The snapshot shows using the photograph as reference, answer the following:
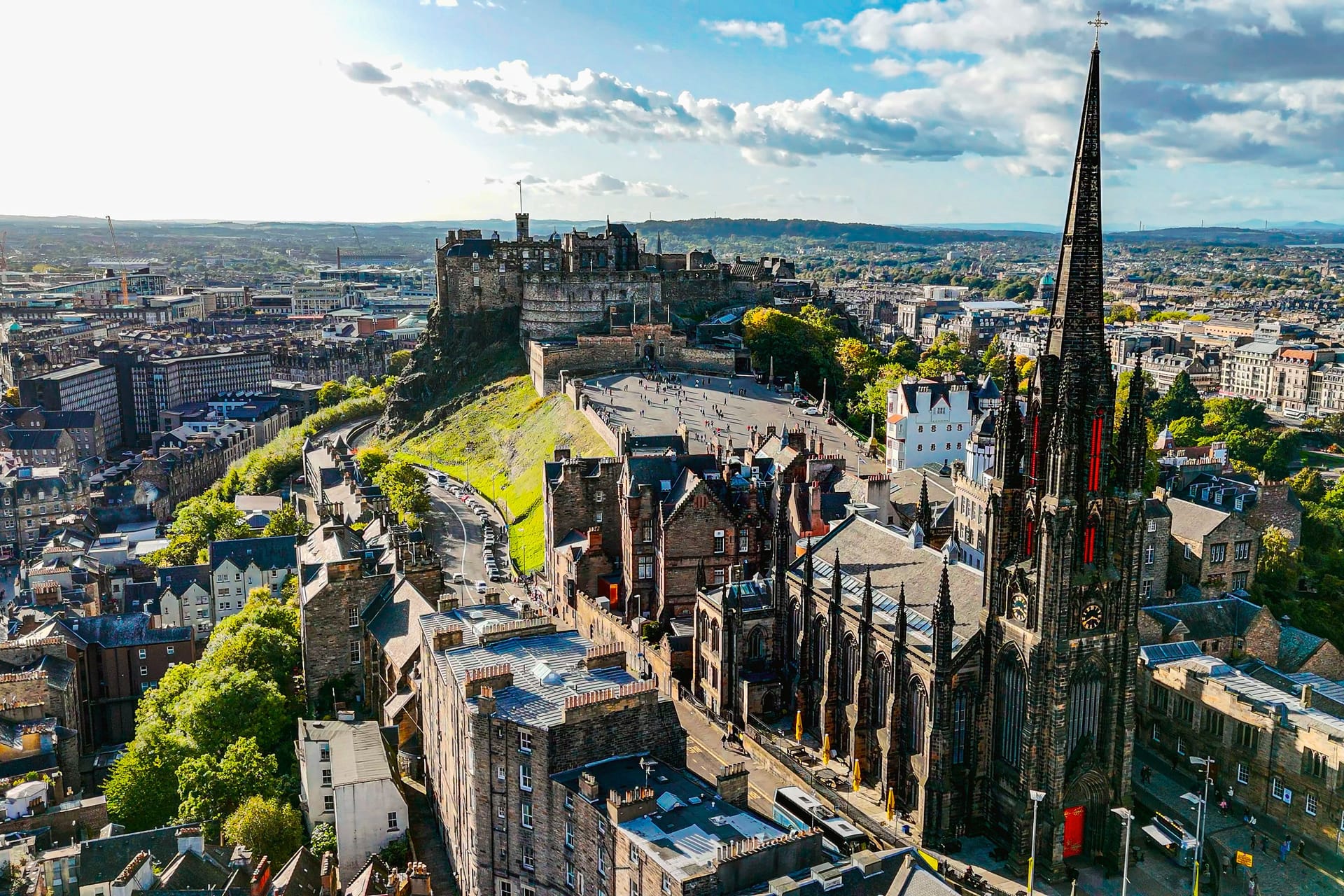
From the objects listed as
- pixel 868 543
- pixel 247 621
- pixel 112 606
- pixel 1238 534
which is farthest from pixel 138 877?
pixel 1238 534

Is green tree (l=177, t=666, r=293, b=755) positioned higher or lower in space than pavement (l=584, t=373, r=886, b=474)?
lower

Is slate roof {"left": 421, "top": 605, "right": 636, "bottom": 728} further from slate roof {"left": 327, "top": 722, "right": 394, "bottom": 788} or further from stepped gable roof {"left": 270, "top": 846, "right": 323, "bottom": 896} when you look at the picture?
stepped gable roof {"left": 270, "top": 846, "right": 323, "bottom": 896}

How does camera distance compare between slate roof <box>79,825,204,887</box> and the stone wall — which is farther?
the stone wall

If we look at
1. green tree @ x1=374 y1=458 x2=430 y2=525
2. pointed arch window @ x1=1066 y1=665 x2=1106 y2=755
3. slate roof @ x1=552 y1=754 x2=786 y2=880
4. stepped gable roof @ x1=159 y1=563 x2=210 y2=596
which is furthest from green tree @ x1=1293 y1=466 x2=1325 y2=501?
stepped gable roof @ x1=159 y1=563 x2=210 y2=596

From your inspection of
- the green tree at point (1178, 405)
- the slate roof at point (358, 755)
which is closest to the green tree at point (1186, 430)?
the green tree at point (1178, 405)

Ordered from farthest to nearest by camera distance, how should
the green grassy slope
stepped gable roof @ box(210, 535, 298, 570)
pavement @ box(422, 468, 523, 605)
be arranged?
the green grassy slope, stepped gable roof @ box(210, 535, 298, 570), pavement @ box(422, 468, 523, 605)

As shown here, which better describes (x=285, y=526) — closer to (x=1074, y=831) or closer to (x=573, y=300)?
(x=573, y=300)

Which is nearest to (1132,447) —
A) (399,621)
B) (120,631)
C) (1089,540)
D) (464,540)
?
(1089,540)
